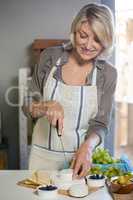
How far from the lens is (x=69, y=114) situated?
1833 millimetres

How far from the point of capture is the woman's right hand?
1474mm

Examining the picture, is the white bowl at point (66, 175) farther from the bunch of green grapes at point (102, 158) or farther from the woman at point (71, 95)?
the woman at point (71, 95)

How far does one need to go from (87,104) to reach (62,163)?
1.00 ft

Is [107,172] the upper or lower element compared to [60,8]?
lower

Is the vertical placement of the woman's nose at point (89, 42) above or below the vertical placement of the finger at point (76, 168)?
above

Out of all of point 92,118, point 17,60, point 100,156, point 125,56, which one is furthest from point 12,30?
point 100,156

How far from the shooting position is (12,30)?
3252 mm

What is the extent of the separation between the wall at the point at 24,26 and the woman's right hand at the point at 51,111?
175 centimetres

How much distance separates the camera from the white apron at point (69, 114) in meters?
1.82

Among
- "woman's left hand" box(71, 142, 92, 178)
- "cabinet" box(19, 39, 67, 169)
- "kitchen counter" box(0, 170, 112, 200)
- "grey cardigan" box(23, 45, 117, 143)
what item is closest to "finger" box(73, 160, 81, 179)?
"woman's left hand" box(71, 142, 92, 178)

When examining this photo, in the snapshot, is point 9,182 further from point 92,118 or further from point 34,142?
point 92,118

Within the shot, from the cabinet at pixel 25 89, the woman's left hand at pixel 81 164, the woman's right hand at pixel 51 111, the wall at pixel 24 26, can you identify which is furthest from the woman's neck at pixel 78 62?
the wall at pixel 24 26

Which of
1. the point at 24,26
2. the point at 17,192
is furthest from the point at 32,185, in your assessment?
the point at 24,26

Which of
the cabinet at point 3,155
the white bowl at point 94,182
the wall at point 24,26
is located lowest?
the cabinet at point 3,155
